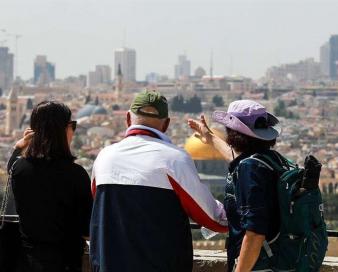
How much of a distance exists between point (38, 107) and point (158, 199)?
49cm

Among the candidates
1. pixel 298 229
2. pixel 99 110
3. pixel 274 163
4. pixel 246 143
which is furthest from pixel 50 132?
pixel 99 110

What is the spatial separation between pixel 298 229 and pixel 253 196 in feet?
0.51

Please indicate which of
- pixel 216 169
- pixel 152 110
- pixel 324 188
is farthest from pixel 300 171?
pixel 324 188

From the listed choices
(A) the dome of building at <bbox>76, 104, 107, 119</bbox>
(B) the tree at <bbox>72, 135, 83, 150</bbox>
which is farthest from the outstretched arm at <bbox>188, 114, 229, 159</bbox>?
(A) the dome of building at <bbox>76, 104, 107, 119</bbox>

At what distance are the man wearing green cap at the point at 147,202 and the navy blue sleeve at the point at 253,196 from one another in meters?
0.17

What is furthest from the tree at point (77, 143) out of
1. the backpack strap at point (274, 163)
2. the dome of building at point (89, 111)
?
the backpack strap at point (274, 163)

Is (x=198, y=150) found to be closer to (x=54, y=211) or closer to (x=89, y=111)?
(x=54, y=211)

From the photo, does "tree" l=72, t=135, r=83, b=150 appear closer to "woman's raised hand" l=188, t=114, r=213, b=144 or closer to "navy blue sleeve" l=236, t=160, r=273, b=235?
"woman's raised hand" l=188, t=114, r=213, b=144

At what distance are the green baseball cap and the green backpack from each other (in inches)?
16.5

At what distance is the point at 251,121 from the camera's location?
3744 mm

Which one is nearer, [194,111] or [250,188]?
[250,188]

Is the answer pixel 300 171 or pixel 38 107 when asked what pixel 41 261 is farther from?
pixel 300 171

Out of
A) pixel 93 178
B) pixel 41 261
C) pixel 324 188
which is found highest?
pixel 93 178

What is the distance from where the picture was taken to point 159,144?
3.74m
